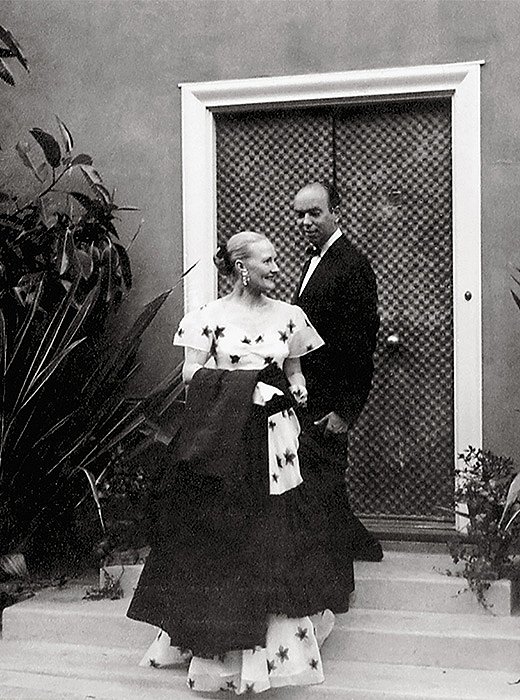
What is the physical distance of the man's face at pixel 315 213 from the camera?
469 cm

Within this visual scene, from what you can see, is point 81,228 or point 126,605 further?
point 81,228

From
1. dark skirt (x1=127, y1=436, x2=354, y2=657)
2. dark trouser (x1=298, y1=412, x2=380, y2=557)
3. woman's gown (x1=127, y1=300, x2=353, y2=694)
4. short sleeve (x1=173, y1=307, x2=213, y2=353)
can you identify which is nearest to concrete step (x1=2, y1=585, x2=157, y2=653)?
woman's gown (x1=127, y1=300, x2=353, y2=694)

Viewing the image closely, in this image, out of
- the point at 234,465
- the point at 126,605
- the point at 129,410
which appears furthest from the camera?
the point at 129,410

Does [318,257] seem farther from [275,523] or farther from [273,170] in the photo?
[275,523]

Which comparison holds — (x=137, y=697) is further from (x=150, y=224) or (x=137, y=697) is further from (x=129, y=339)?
(x=150, y=224)

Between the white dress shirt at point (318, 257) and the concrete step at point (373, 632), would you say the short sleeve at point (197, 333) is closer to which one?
the white dress shirt at point (318, 257)

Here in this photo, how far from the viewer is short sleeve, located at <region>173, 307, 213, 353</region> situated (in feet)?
14.2

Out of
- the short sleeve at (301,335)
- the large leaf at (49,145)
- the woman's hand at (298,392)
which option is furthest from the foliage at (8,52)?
the woman's hand at (298,392)

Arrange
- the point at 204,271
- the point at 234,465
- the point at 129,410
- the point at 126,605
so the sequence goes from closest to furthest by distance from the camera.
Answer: the point at 234,465
the point at 126,605
the point at 129,410
the point at 204,271

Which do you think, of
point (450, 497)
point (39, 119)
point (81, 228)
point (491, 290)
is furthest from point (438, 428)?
point (39, 119)

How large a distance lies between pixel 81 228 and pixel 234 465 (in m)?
1.91

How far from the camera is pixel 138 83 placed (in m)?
5.80

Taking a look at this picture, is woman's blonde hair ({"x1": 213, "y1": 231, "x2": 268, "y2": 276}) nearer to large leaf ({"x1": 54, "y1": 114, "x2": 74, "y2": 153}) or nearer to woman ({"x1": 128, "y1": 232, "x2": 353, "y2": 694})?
woman ({"x1": 128, "y1": 232, "x2": 353, "y2": 694})

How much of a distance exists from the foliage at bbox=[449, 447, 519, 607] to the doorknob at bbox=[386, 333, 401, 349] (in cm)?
95
